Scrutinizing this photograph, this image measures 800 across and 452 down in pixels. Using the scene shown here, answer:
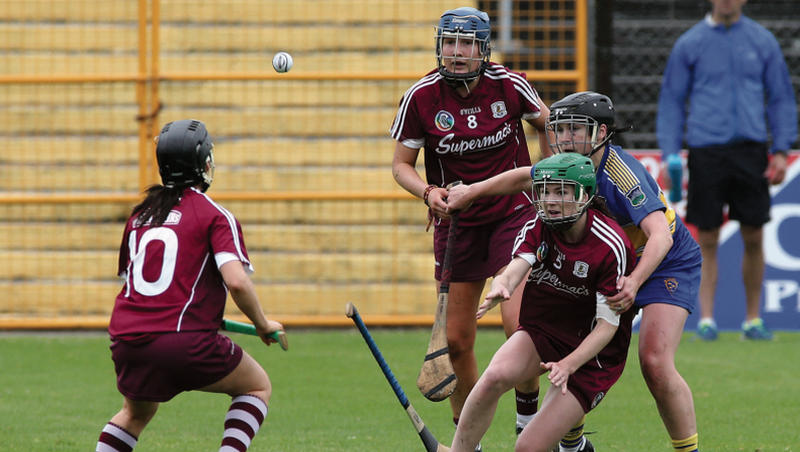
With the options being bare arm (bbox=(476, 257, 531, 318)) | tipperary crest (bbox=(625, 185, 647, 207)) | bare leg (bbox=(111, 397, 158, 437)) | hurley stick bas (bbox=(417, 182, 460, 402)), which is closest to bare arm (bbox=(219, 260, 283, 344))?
bare leg (bbox=(111, 397, 158, 437))

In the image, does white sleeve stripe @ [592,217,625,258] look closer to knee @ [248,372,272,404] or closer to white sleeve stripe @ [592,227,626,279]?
white sleeve stripe @ [592,227,626,279]

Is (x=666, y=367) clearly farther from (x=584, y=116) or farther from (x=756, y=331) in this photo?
(x=756, y=331)

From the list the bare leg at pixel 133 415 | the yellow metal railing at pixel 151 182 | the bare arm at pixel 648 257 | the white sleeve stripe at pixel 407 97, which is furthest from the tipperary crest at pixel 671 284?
the yellow metal railing at pixel 151 182

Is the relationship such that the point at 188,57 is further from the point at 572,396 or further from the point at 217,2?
the point at 572,396

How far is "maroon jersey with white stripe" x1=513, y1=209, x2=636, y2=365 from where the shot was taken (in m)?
4.55

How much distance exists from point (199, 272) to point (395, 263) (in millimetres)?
5652

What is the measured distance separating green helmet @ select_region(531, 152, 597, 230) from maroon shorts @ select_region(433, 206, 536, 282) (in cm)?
115

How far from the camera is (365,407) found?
6828 mm

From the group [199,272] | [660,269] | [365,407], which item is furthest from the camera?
[365,407]

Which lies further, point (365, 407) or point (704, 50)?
point (704, 50)

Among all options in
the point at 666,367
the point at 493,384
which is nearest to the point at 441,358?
the point at 493,384

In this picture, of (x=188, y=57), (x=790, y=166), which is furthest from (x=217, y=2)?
(x=790, y=166)

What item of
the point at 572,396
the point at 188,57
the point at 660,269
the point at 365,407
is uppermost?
the point at 188,57

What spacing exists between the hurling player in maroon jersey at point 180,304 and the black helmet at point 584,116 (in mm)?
1329
